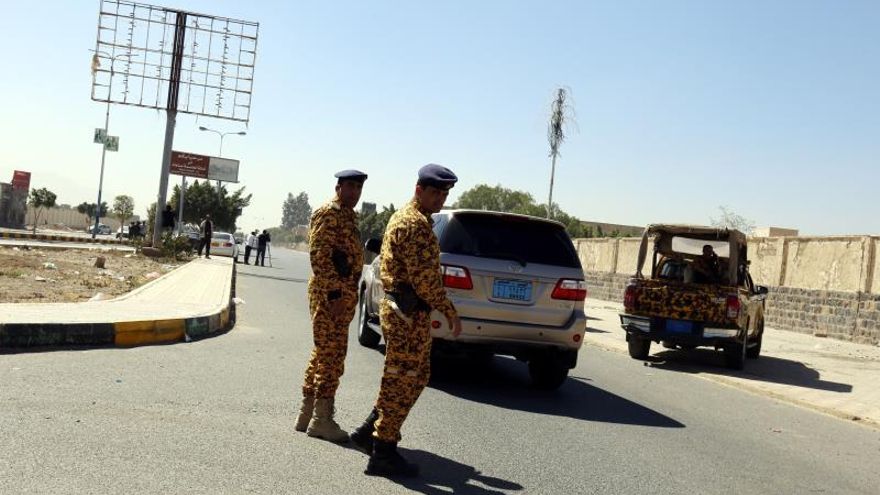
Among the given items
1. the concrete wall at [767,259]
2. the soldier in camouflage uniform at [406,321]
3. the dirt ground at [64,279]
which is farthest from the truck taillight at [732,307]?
the concrete wall at [767,259]

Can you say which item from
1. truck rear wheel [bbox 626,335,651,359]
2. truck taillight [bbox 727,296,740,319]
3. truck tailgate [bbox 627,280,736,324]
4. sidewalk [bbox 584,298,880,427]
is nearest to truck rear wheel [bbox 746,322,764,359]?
sidewalk [bbox 584,298,880,427]

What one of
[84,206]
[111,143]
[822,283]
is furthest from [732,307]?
[84,206]

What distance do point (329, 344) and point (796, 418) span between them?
6.04 m

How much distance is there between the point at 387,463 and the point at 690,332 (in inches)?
350

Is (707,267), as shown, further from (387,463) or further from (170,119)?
(170,119)

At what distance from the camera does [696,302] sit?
1301 cm

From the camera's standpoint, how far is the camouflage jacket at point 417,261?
5152 millimetres

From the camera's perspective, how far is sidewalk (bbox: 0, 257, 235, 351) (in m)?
9.17

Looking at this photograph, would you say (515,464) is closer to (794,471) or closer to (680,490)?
(680,490)

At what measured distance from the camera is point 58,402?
624 cm

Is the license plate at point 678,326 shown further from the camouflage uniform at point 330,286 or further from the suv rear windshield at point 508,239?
the camouflage uniform at point 330,286

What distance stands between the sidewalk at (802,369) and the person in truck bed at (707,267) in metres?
1.42

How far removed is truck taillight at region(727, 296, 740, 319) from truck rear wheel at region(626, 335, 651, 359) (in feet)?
5.63

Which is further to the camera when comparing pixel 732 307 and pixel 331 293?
pixel 732 307
